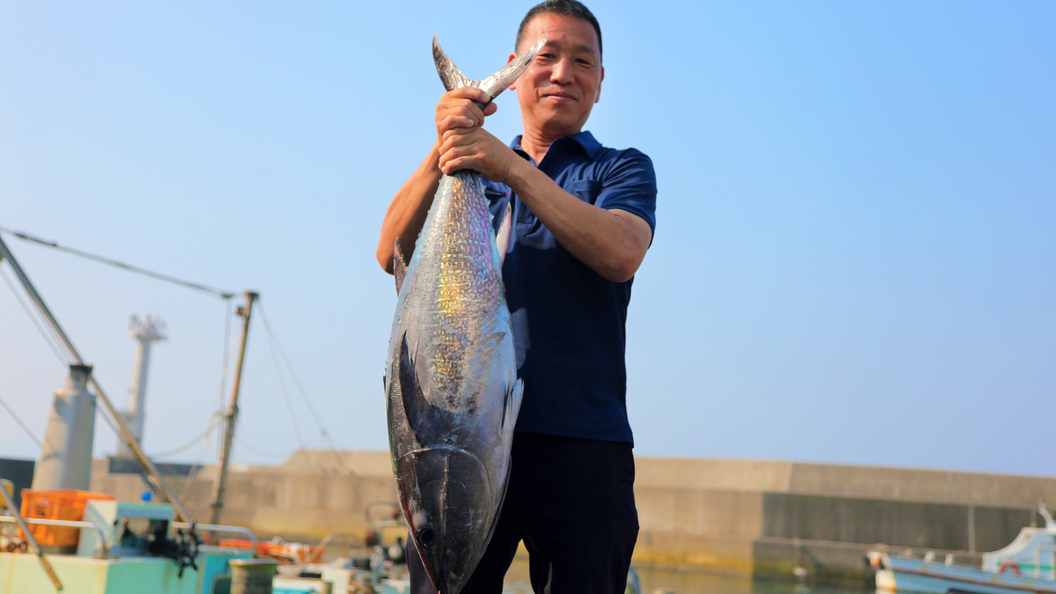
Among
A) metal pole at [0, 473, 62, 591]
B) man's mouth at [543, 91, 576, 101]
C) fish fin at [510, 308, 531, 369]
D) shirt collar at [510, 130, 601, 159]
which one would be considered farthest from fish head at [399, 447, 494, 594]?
metal pole at [0, 473, 62, 591]

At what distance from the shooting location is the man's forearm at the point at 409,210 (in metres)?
2.21

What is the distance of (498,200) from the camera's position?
2.45 m

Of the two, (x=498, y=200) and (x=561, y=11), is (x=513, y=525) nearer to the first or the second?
(x=498, y=200)

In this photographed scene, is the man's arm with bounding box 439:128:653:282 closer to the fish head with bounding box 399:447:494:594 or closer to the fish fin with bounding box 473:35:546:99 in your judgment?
the fish fin with bounding box 473:35:546:99

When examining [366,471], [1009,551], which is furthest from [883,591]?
[366,471]

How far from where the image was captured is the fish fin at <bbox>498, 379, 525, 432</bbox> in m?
1.86

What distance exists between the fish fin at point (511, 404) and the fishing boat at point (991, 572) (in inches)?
751

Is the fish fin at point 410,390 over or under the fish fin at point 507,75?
under

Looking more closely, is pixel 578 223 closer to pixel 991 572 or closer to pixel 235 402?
pixel 235 402

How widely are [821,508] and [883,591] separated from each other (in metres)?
A: 3.65

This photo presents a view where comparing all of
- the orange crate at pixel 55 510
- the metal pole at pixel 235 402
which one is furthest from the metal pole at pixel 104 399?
the metal pole at pixel 235 402

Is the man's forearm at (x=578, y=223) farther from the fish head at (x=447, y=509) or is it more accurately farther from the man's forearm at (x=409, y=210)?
the fish head at (x=447, y=509)

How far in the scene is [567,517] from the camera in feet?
6.52

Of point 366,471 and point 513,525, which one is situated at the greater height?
point 513,525
